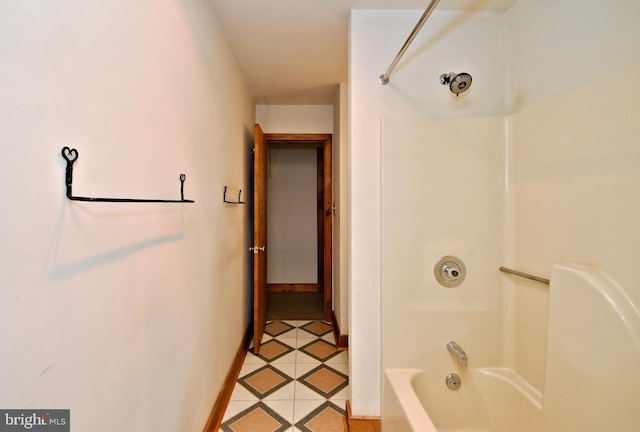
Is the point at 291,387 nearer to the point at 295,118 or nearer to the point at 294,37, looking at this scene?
the point at 294,37

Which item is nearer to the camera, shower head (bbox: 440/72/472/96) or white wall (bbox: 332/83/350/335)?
shower head (bbox: 440/72/472/96)

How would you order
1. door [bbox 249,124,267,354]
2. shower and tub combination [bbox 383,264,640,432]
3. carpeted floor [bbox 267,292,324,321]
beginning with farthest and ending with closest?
1. carpeted floor [bbox 267,292,324,321]
2. door [bbox 249,124,267,354]
3. shower and tub combination [bbox 383,264,640,432]

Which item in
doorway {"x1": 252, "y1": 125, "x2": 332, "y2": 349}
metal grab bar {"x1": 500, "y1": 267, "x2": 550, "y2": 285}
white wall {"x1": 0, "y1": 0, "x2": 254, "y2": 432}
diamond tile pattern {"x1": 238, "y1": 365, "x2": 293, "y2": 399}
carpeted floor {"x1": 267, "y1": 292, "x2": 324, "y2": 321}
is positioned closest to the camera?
white wall {"x1": 0, "y1": 0, "x2": 254, "y2": 432}

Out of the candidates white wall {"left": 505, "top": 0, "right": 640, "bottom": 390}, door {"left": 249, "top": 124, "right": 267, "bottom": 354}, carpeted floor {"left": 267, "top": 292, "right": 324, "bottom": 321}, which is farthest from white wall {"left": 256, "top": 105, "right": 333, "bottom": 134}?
carpeted floor {"left": 267, "top": 292, "right": 324, "bottom": 321}

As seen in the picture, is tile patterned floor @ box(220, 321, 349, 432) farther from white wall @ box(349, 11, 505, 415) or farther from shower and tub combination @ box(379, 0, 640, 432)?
shower and tub combination @ box(379, 0, 640, 432)

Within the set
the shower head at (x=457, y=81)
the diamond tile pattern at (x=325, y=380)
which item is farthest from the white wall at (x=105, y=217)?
the shower head at (x=457, y=81)

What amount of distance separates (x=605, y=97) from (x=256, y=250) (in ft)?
7.37

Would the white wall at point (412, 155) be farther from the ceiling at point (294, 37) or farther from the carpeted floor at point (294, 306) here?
the carpeted floor at point (294, 306)

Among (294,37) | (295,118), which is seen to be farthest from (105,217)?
(295,118)

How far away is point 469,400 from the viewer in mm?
1501

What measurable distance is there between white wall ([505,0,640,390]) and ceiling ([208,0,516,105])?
0.46m

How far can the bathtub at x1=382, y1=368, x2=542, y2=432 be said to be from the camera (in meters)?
1.35

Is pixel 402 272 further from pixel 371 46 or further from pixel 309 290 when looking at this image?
pixel 309 290

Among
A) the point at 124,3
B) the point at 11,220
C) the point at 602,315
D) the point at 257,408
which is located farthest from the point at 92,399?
the point at 602,315
